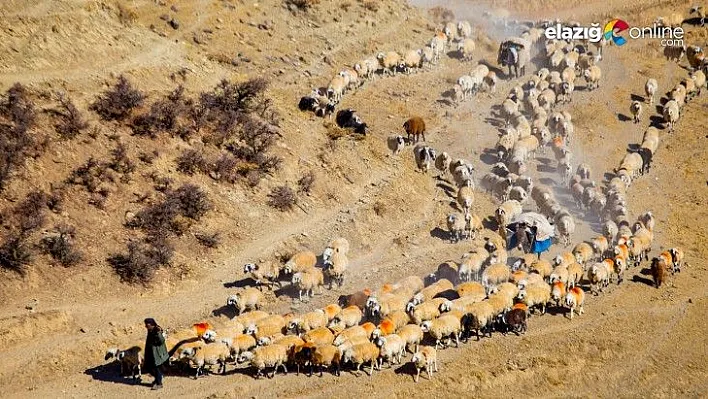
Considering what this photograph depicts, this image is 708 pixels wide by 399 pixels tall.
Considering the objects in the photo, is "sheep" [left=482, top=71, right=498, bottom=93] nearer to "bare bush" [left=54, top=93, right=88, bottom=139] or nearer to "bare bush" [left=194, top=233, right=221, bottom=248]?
"bare bush" [left=194, top=233, right=221, bottom=248]

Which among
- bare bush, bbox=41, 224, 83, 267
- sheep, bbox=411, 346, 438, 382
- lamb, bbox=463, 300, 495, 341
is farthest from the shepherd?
lamb, bbox=463, 300, 495, 341

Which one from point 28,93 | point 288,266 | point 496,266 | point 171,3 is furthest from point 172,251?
point 171,3

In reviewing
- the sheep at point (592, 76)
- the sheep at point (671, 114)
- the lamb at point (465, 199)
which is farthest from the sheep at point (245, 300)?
the sheep at point (592, 76)

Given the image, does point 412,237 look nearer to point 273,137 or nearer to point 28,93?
point 273,137

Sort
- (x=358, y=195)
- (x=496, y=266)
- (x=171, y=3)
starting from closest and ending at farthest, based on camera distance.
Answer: (x=496, y=266) → (x=358, y=195) → (x=171, y=3)

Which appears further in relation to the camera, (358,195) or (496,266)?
(358,195)

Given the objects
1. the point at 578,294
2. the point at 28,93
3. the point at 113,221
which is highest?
the point at 28,93

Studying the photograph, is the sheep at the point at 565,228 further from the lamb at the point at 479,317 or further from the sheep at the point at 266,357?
the sheep at the point at 266,357

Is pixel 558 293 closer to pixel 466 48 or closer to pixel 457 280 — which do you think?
pixel 457 280
